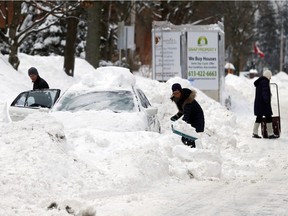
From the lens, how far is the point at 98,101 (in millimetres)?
12422

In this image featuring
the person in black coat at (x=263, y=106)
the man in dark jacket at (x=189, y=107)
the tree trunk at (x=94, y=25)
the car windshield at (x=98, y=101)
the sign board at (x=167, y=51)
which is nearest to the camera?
the man in dark jacket at (x=189, y=107)

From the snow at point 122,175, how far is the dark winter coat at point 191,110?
73 centimetres

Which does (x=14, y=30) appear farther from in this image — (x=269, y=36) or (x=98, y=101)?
(x=269, y=36)

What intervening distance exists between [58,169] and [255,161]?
4651 millimetres

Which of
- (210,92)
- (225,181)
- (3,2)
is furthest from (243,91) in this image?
(225,181)

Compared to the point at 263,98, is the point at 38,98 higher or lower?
higher

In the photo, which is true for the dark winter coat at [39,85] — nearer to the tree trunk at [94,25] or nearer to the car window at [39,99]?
the car window at [39,99]

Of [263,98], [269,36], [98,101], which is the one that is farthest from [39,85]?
[269,36]

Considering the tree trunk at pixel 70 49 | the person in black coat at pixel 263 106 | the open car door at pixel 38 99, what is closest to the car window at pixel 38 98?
Result: the open car door at pixel 38 99

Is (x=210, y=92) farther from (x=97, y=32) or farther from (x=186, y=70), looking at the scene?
(x=97, y=32)

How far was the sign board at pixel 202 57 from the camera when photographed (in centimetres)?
2305

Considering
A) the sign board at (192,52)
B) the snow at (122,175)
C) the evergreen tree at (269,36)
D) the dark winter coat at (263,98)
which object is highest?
the evergreen tree at (269,36)

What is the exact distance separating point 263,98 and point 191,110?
5185 millimetres

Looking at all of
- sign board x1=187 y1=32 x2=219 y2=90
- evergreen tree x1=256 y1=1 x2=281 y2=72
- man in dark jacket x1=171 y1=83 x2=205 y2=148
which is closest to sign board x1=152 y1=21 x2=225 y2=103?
sign board x1=187 y1=32 x2=219 y2=90
